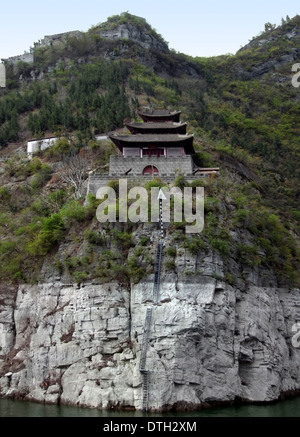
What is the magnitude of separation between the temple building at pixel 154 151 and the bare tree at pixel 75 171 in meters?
3.51

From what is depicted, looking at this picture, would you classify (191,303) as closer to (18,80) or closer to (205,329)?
(205,329)

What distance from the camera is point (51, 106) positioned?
6325 centimetres

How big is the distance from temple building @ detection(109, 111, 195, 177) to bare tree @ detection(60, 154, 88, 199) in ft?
11.5

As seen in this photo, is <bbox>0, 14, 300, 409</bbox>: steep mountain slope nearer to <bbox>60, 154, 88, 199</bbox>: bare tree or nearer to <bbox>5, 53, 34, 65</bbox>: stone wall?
<bbox>60, 154, 88, 199</bbox>: bare tree

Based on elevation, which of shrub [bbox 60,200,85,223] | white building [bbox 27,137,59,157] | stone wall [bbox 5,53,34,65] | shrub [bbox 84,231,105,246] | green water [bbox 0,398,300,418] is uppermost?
stone wall [bbox 5,53,34,65]

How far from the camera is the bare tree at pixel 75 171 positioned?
44.7 meters

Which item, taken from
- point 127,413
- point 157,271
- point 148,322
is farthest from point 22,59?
point 127,413

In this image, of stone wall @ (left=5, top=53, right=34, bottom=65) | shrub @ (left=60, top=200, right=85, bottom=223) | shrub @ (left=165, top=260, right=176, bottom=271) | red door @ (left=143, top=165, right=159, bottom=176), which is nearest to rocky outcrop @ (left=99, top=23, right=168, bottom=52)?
stone wall @ (left=5, top=53, right=34, bottom=65)

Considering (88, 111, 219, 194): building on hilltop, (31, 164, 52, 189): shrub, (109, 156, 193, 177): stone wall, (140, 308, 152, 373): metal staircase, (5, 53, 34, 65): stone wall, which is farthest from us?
(5, 53, 34, 65): stone wall

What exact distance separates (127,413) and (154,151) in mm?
23963

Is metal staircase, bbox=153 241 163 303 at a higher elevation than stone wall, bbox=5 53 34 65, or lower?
lower

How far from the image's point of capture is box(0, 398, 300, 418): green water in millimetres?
26181

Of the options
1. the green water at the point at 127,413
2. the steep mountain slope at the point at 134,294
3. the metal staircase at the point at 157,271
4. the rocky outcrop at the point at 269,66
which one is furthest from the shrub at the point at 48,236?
the rocky outcrop at the point at 269,66

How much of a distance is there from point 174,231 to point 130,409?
1076cm
